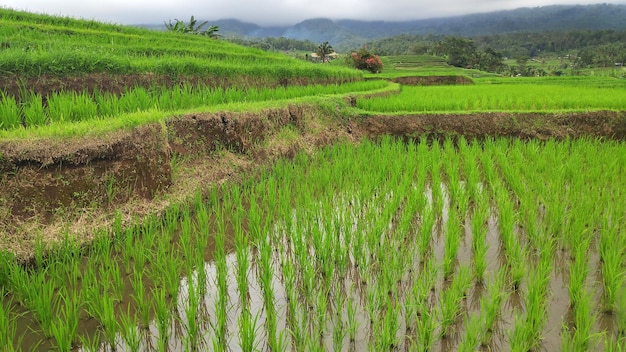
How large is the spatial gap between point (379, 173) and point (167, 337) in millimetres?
3024

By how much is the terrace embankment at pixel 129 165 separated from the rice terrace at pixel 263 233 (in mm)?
16

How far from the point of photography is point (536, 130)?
6.64 meters

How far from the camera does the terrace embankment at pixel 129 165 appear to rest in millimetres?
2848

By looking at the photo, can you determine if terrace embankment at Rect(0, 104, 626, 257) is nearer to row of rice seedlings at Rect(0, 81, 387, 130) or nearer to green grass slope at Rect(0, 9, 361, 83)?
row of rice seedlings at Rect(0, 81, 387, 130)

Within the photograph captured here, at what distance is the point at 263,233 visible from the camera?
9.62 ft

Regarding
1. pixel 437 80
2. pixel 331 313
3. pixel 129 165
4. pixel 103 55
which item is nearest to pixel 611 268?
pixel 331 313

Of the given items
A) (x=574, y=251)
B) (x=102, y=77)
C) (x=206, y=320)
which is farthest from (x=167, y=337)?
(x=102, y=77)

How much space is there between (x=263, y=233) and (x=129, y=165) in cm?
146

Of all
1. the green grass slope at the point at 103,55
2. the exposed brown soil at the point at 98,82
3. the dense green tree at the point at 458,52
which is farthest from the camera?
the dense green tree at the point at 458,52

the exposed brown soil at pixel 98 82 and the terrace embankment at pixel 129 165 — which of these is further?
the exposed brown soil at pixel 98 82

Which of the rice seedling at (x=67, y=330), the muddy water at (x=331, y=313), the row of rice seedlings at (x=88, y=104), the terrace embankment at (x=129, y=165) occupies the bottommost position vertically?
the muddy water at (x=331, y=313)

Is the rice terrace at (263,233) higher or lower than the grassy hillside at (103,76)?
lower

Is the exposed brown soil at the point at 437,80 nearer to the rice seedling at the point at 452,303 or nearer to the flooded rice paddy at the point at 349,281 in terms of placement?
the flooded rice paddy at the point at 349,281

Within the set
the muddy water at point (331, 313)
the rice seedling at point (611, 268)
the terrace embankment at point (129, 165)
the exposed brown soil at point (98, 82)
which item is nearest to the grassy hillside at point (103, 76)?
the exposed brown soil at point (98, 82)
